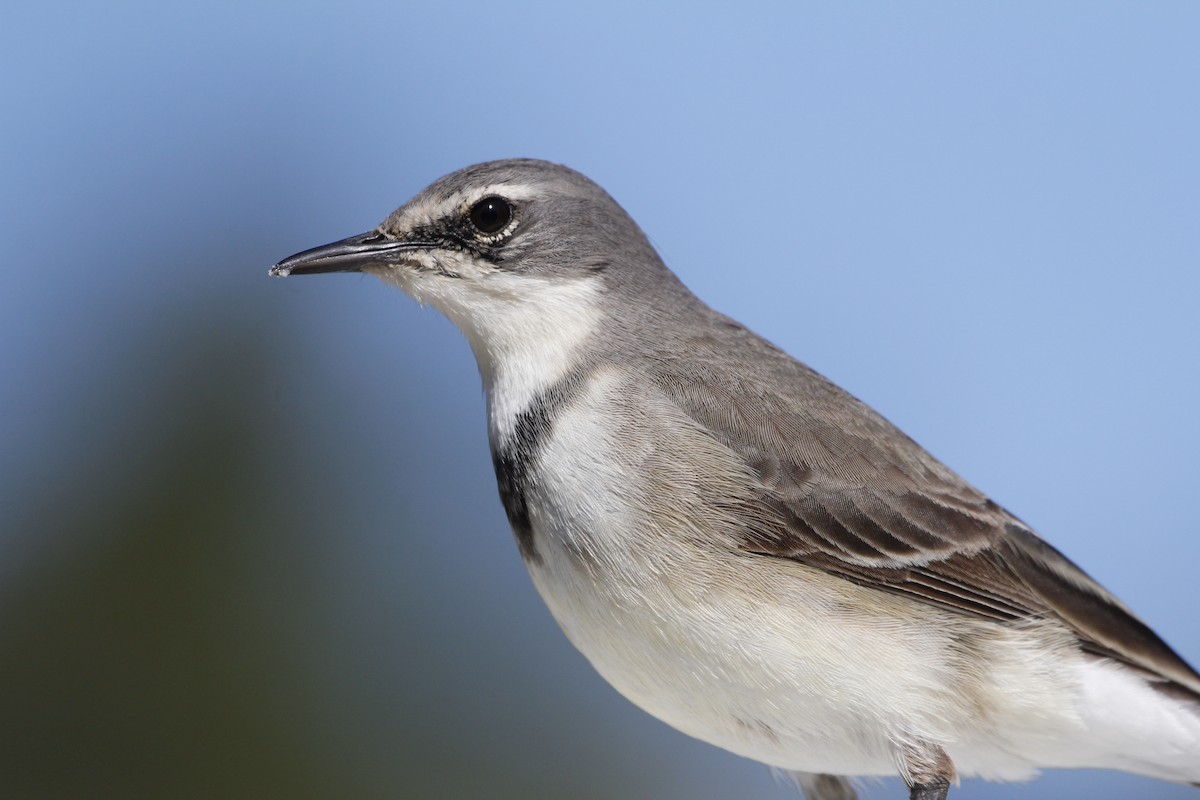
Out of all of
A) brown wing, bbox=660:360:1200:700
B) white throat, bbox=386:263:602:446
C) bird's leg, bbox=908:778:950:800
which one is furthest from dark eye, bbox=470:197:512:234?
bird's leg, bbox=908:778:950:800

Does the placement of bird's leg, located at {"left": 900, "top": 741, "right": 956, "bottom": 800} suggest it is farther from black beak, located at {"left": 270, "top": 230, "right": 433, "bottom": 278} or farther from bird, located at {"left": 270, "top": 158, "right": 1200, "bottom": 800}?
black beak, located at {"left": 270, "top": 230, "right": 433, "bottom": 278}

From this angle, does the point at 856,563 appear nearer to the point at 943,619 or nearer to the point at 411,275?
the point at 943,619

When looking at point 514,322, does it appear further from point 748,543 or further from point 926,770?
point 926,770

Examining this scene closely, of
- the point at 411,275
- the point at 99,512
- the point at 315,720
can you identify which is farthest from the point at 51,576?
the point at 411,275

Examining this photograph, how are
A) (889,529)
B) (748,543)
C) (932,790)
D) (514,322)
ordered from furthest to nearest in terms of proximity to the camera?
(514,322) → (889,529) → (932,790) → (748,543)

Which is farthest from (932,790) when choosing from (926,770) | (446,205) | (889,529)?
(446,205)

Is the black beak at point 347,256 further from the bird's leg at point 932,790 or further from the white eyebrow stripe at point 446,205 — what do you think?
the bird's leg at point 932,790
